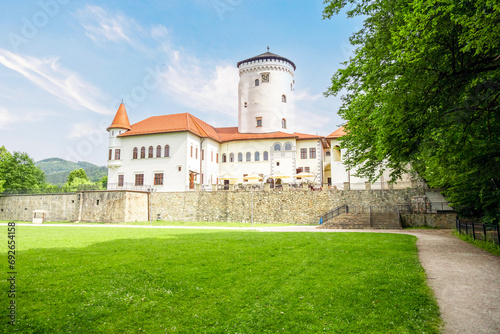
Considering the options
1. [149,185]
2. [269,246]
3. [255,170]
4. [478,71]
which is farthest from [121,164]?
[478,71]

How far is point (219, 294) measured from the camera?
661cm

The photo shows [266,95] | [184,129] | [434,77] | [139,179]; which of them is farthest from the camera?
[266,95]

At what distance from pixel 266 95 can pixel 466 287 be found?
1702 inches

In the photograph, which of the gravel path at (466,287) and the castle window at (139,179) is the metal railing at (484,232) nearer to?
the gravel path at (466,287)

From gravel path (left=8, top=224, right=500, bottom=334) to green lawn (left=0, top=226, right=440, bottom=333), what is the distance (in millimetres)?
288

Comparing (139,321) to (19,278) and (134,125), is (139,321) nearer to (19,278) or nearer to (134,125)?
(19,278)

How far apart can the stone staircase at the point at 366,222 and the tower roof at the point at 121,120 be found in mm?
30600

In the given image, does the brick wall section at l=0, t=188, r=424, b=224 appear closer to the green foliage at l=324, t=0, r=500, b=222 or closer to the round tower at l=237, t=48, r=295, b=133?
the round tower at l=237, t=48, r=295, b=133

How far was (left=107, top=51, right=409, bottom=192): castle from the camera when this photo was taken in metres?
40.7

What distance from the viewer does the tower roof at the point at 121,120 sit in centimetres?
4342

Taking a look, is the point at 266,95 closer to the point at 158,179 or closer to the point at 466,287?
the point at 158,179

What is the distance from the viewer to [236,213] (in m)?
35.2

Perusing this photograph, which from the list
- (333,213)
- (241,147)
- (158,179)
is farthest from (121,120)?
(333,213)

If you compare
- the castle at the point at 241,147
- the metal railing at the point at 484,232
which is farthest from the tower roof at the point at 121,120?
the metal railing at the point at 484,232
